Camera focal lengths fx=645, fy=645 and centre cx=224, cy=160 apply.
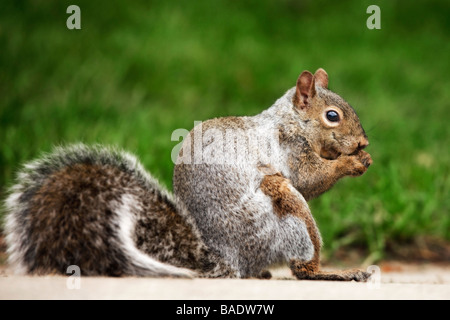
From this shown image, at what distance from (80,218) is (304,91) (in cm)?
106

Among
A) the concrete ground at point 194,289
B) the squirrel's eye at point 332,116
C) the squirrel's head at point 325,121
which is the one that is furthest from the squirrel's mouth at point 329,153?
the concrete ground at point 194,289

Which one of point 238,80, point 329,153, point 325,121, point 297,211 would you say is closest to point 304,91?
point 325,121

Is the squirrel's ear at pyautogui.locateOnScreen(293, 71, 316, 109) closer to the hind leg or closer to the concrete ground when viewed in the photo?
the hind leg

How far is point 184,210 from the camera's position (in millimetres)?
2375

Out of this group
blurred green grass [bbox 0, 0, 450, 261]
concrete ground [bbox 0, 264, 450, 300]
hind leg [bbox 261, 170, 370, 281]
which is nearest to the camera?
concrete ground [bbox 0, 264, 450, 300]

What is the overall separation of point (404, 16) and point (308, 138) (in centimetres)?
772

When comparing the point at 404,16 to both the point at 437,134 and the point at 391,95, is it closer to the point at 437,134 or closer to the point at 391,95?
the point at 391,95

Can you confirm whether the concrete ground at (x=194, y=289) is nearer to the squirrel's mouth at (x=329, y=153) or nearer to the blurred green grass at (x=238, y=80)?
the squirrel's mouth at (x=329, y=153)

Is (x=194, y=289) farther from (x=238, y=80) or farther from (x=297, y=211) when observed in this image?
(x=238, y=80)

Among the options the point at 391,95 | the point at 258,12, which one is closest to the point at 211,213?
the point at 391,95

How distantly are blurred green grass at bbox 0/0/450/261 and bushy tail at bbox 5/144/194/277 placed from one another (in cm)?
182

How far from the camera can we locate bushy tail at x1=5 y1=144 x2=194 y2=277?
7.06 ft

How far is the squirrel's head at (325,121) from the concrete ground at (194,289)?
0.62m

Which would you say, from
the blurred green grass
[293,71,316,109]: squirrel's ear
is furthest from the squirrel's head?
the blurred green grass
